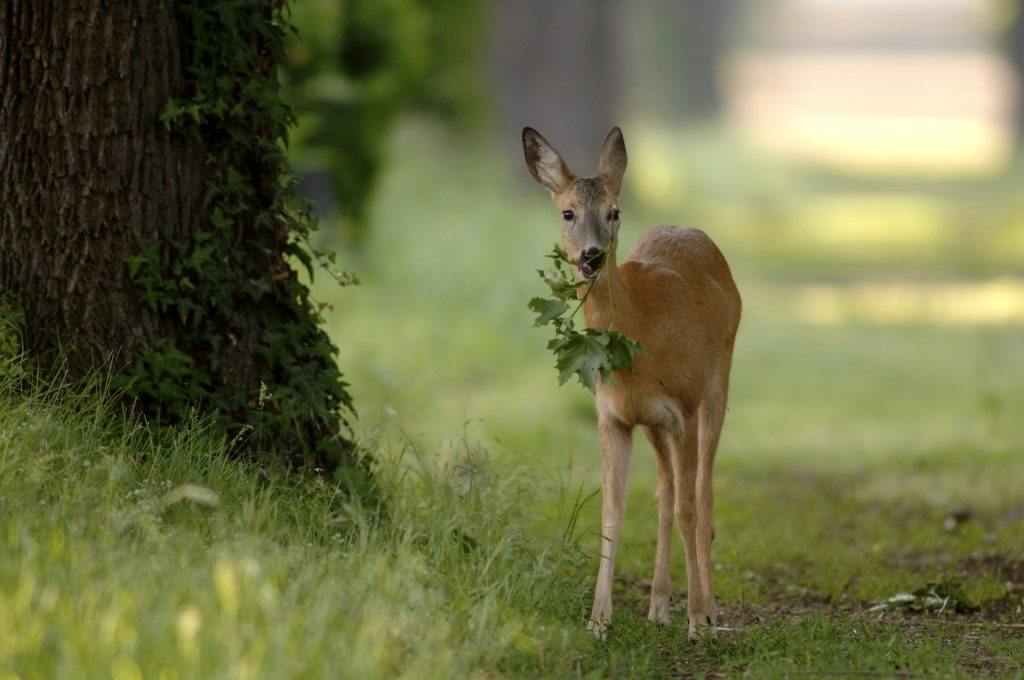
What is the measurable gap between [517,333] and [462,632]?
31.7ft

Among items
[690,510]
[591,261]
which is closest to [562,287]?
[591,261]

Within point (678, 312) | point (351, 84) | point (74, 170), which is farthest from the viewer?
point (351, 84)

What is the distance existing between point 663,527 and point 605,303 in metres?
1.07

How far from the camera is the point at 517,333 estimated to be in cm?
1488

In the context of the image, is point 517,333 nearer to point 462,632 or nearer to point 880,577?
point 880,577

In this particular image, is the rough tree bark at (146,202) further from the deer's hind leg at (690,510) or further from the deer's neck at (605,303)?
the deer's hind leg at (690,510)

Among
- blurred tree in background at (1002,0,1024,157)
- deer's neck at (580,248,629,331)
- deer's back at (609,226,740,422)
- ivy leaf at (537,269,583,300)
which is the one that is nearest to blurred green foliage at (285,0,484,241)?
deer's back at (609,226,740,422)

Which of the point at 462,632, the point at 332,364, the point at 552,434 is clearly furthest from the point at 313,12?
the point at 462,632

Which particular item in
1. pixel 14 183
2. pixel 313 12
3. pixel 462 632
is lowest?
pixel 462 632

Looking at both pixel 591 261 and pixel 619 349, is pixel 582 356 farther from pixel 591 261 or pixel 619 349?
pixel 591 261

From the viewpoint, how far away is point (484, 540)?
6188 mm

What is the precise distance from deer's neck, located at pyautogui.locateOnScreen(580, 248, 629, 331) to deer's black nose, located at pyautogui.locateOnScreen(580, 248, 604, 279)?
55 mm

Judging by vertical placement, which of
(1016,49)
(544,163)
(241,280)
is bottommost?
(241,280)

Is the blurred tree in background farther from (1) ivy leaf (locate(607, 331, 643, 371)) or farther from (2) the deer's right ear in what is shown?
(1) ivy leaf (locate(607, 331, 643, 371))
